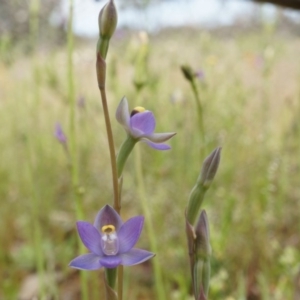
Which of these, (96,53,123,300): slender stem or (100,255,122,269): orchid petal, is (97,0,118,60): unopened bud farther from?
(100,255,122,269): orchid petal

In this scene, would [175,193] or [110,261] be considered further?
[175,193]

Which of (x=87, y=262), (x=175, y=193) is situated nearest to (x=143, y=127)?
(x=87, y=262)

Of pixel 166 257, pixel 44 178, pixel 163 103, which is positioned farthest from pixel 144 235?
pixel 163 103

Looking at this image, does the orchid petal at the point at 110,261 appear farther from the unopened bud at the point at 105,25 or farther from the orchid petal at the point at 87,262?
the unopened bud at the point at 105,25

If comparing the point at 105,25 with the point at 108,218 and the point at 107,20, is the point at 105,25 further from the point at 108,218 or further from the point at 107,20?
the point at 108,218

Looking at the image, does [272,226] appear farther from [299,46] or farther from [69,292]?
[299,46]

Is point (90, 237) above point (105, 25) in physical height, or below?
below

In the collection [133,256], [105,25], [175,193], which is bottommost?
[175,193]
